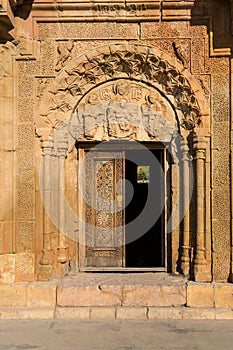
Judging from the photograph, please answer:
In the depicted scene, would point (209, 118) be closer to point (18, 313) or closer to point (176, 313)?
point (176, 313)

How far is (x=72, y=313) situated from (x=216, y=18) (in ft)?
13.9

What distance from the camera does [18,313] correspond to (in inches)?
233

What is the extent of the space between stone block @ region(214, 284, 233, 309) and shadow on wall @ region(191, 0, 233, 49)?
3.13 metres

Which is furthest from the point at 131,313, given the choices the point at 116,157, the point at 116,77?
the point at 116,77

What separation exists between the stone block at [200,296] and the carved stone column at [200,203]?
0.22 m

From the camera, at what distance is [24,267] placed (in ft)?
20.5

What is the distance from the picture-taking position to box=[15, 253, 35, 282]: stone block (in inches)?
246

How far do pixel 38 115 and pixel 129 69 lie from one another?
1408 mm

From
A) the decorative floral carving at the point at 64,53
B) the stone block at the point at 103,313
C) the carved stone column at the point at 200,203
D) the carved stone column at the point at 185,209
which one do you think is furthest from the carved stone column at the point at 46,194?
the carved stone column at the point at 200,203

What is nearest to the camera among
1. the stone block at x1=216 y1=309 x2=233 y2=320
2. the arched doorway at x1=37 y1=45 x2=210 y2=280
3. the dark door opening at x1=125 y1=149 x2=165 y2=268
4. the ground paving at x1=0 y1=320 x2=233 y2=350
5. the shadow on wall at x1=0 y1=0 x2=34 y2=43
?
the ground paving at x1=0 y1=320 x2=233 y2=350

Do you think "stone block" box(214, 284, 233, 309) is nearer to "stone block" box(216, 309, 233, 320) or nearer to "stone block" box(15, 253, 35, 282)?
"stone block" box(216, 309, 233, 320)

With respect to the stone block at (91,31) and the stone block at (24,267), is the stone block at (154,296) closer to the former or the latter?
the stone block at (24,267)

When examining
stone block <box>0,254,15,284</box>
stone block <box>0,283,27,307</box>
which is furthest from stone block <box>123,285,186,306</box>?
stone block <box>0,254,15,284</box>

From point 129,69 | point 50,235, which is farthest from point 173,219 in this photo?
point 129,69
